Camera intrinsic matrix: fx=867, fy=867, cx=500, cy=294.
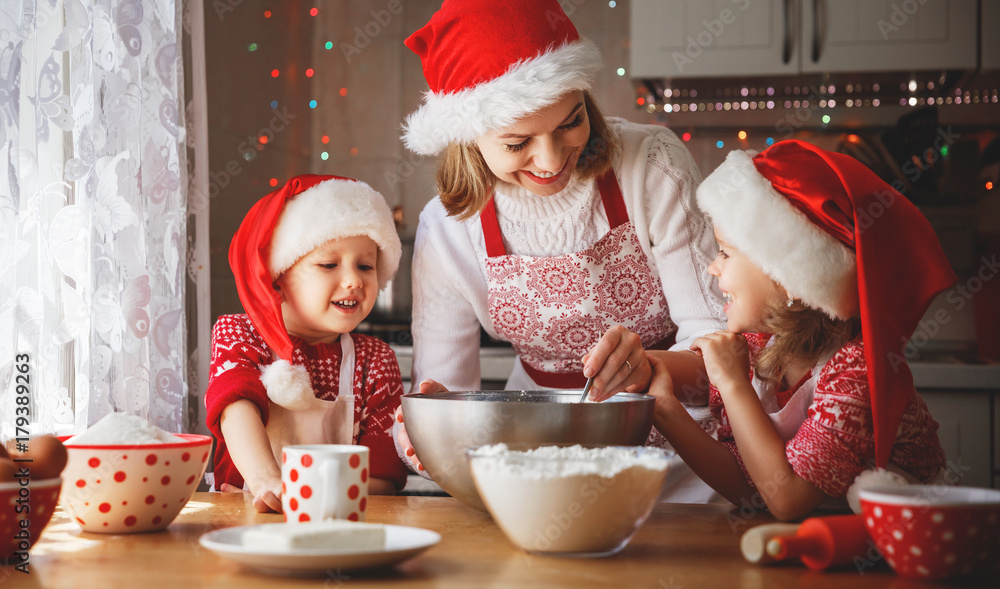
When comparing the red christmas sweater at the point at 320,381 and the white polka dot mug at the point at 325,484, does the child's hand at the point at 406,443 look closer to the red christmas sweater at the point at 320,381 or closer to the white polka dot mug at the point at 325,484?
the red christmas sweater at the point at 320,381

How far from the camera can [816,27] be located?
2.47 m

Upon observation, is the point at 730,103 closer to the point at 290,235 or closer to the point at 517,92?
the point at 517,92

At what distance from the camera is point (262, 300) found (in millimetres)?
1345

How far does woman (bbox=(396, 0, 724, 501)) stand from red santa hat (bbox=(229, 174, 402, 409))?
148 millimetres

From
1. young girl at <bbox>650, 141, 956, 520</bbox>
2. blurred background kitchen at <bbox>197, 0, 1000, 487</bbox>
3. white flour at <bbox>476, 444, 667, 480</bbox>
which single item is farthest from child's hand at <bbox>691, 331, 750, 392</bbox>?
blurred background kitchen at <bbox>197, 0, 1000, 487</bbox>

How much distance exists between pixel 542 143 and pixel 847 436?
597mm

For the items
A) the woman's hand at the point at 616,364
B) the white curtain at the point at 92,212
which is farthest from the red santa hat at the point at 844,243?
the white curtain at the point at 92,212

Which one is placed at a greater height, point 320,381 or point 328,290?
point 328,290

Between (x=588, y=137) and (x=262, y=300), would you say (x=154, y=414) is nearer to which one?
(x=262, y=300)

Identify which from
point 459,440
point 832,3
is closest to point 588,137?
point 459,440

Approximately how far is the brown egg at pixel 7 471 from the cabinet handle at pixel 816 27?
2.35 meters

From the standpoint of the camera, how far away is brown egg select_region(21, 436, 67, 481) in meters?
0.70

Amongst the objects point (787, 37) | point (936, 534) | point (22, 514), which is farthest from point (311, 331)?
point (787, 37)

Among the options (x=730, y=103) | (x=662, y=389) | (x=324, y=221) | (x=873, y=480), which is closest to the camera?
(x=873, y=480)
